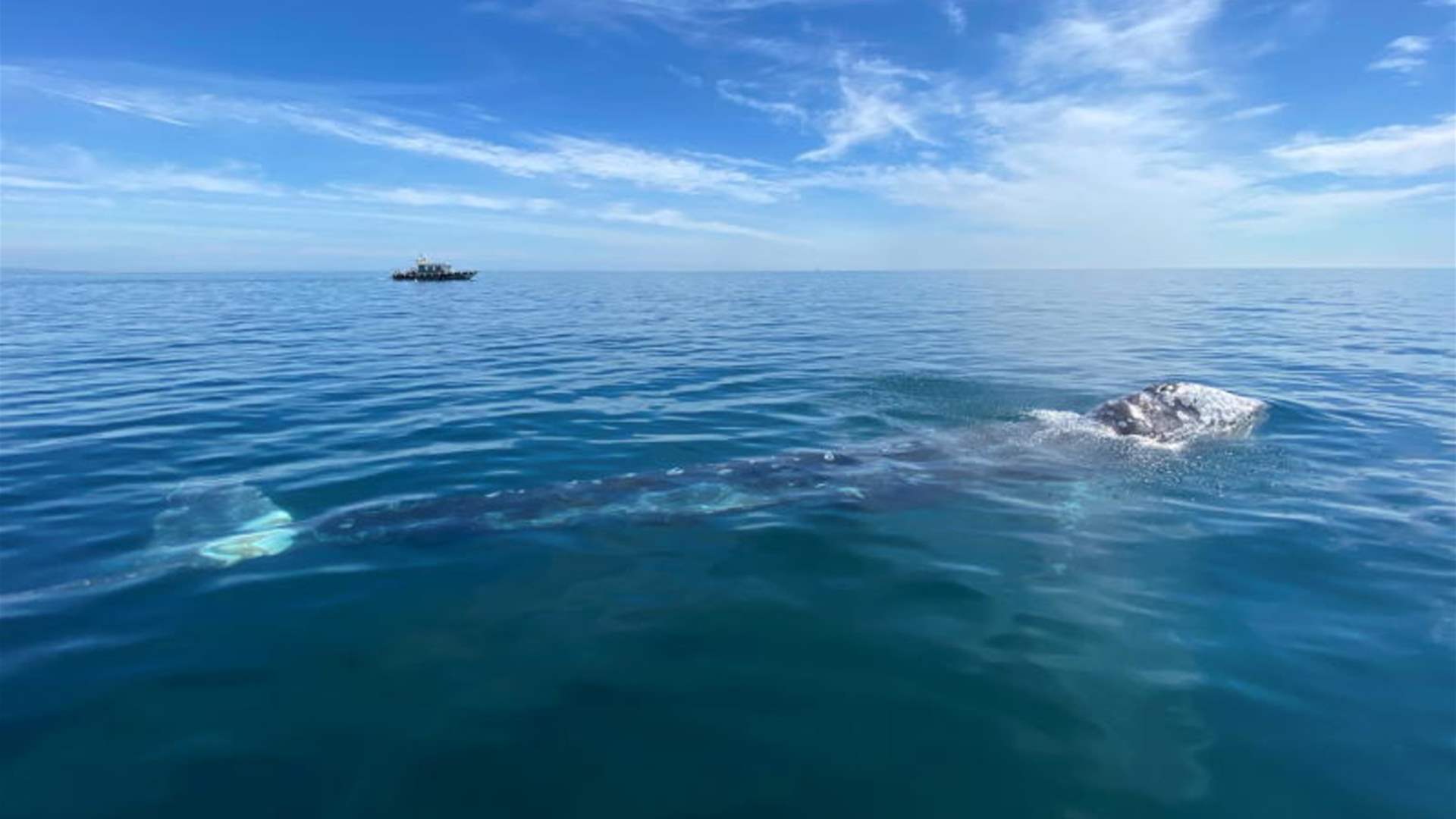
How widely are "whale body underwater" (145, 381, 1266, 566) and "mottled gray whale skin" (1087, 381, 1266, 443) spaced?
2.2 inches

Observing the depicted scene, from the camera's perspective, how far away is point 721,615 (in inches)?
375

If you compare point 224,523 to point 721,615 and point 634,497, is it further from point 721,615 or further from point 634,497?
point 721,615

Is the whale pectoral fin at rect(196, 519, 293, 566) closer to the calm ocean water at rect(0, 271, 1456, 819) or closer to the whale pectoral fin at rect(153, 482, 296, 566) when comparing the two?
the whale pectoral fin at rect(153, 482, 296, 566)

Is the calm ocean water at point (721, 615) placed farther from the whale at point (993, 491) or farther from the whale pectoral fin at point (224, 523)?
the whale pectoral fin at point (224, 523)

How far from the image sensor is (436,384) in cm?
2573

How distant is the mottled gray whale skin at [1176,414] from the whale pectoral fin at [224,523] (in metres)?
17.8

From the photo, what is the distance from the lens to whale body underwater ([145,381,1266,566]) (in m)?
12.3

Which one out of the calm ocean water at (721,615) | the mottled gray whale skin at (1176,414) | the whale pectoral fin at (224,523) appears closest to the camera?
the calm ocean water at (721,615)

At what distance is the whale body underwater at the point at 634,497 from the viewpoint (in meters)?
12.3

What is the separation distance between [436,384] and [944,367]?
18811 millimetres

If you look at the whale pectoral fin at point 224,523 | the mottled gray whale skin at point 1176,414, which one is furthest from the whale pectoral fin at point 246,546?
the mottled gray whale skin at point 1176,414

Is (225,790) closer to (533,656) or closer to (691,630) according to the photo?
(533,656)

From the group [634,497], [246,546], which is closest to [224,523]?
[246,546]

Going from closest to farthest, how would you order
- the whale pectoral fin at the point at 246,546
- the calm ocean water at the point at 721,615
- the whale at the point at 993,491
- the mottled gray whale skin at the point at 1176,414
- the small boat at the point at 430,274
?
Result: the calm ocean water at the point at 721,615
the whale at the point at 993,491
the whale pectoral fin at the point at 246,546
the mottled gray whale skin at the point at 1176,414
the small boat at the point at 430,274
